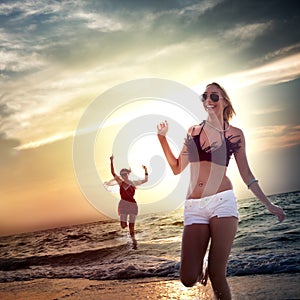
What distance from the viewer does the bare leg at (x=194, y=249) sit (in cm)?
431

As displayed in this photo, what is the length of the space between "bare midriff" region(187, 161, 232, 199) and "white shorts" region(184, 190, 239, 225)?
0.06m

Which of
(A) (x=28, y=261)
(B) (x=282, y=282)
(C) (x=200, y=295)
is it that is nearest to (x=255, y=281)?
(B) (x=282, y=282)

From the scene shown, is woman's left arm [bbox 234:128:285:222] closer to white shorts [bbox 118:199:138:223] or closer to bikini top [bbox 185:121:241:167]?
bikini top [bbox 185:121:241:167]

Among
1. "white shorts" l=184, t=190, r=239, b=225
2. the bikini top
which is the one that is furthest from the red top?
"white shorts" l=184, t=190, r=239, b=225

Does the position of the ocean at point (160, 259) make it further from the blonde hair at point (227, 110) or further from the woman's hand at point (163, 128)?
the woman's hand at point (163, 128)

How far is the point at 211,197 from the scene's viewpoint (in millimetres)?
4281

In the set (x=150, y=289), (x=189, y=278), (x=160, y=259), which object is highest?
(x=189, y=278)

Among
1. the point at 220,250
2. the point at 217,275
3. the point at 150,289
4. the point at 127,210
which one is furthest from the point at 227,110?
the point at 127,210

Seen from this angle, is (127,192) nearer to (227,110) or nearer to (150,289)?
(150,289)

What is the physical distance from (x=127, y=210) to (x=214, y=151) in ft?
33.2

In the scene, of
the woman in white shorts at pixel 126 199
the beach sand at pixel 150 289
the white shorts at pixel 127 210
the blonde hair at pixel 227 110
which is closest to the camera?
the blonde hair at pixel 227 110

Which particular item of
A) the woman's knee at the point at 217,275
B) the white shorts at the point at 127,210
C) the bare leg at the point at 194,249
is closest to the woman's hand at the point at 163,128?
the bare leg at the point at 194,249

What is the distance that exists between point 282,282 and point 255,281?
51 cm

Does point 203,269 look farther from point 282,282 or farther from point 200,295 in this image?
point 282,282
